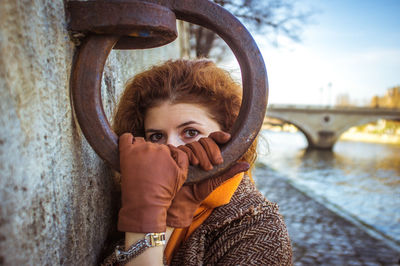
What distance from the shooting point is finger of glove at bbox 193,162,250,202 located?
774 mm

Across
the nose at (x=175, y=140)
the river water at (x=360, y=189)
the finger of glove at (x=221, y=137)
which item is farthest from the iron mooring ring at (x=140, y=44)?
the river water at (x=360, y=189)

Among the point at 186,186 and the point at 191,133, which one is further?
the point at 191,133

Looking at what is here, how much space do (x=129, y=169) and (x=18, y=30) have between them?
33 centimetres

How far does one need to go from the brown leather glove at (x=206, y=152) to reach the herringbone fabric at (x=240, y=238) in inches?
14.8

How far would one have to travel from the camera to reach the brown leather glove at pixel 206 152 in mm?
714

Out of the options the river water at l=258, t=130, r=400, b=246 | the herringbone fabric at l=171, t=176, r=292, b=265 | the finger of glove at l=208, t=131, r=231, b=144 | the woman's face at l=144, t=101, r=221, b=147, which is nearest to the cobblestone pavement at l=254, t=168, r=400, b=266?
the river water at l=258, t=130, r=400, b=246

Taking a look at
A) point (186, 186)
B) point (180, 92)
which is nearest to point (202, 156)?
point (186, 186)

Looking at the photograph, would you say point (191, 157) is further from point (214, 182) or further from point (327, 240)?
point (327, 240)

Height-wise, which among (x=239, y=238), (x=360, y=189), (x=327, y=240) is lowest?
(x=360, y=189)

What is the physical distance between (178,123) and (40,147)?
0.60 meters

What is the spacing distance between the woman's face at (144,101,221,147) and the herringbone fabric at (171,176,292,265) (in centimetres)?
28

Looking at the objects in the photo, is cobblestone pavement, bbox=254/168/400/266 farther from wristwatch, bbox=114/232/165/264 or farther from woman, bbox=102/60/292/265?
wristwatch, bbox=114/232/165/264

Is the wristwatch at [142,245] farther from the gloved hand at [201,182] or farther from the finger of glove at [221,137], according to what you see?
the finger of glove at [221,137]

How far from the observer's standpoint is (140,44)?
777 millimetres
